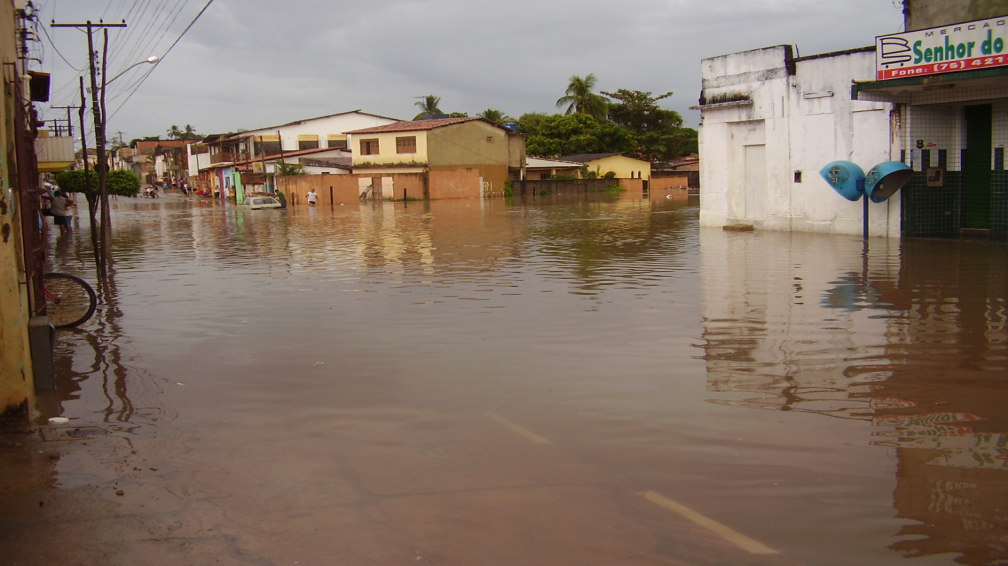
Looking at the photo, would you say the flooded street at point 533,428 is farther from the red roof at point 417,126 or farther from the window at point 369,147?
the window at point 369,147

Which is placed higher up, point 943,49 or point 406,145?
point 406,145

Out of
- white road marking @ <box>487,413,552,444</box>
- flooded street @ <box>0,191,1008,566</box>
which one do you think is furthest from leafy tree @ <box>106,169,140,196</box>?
white road marking @ <box>487,413,552,444</box>

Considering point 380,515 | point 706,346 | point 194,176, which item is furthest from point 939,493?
point 194,176

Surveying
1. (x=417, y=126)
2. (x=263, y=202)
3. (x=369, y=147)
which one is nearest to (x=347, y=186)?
(x=369, y=147)

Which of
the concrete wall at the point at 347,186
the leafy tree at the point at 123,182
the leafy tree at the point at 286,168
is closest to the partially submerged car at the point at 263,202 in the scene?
the concrete wall at the point at 347,186

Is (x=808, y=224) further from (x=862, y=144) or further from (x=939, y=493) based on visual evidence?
(x=939, y=493)

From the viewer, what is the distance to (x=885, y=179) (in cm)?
1936

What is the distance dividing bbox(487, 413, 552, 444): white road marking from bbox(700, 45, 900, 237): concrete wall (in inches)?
624

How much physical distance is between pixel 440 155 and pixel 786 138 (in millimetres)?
43294

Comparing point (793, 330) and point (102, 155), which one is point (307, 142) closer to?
point (102, 155)

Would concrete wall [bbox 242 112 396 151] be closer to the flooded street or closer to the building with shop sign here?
the building with shop sign

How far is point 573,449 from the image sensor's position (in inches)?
233

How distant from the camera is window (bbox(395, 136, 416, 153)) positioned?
63.2 meters

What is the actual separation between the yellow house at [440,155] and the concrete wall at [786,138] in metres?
39.2
